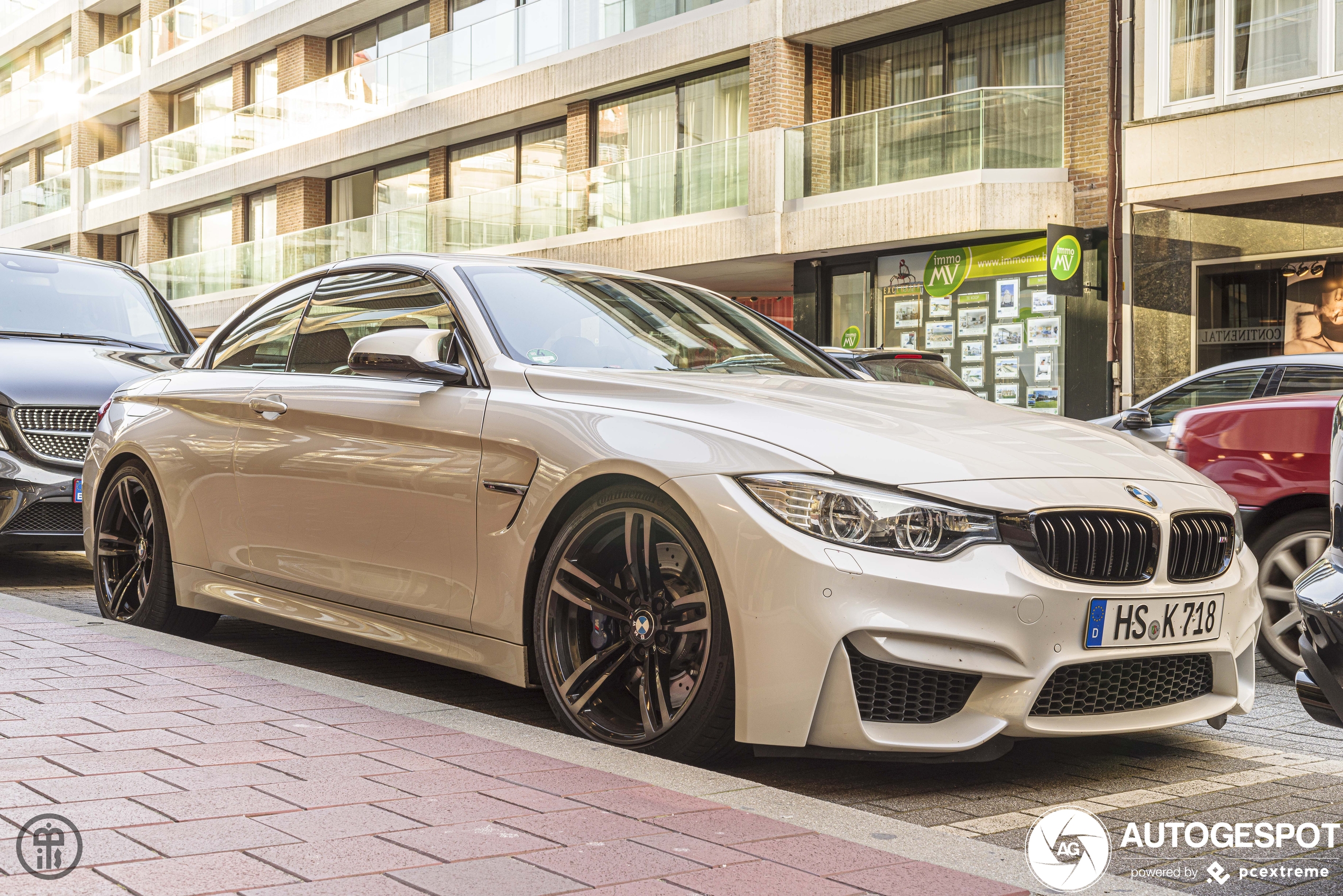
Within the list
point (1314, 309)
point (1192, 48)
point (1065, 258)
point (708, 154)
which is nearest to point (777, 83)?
point (708, 154)

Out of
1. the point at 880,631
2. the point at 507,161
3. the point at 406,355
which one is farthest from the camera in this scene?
the point at 507,161

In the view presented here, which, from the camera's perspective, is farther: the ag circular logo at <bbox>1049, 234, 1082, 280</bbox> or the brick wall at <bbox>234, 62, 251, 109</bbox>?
the brick wall at <bbox>234, 62, 251, 109</bbox>

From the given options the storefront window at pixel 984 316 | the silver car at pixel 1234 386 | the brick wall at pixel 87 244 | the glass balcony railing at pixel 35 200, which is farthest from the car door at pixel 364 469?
the glass balcony railing at pixel 35 200

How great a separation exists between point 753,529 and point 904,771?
3.32 ft

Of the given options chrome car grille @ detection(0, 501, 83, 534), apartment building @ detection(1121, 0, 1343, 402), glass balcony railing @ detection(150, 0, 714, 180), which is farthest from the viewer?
glass balcony railing @ detection(150, 0, 714, 180)

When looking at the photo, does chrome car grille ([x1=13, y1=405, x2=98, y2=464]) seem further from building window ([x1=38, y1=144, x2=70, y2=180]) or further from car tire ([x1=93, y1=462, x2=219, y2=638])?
building window ([x1=38, y1=144, x2=70, y2=180])

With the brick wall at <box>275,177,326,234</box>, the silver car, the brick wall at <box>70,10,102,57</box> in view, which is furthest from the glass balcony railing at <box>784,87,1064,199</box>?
the brick wall at <box>70,10,102,57</box>

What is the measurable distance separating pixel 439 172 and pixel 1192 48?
1684 centimetres

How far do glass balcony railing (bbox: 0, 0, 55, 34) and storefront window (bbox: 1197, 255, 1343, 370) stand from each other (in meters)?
42.4

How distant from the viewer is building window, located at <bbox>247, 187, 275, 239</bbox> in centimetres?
3547

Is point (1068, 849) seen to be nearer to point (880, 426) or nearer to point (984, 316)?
point (880, 426)

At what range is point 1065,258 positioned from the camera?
60.1ft

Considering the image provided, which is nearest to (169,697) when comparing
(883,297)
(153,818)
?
(153,818)

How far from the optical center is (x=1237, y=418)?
671cm
